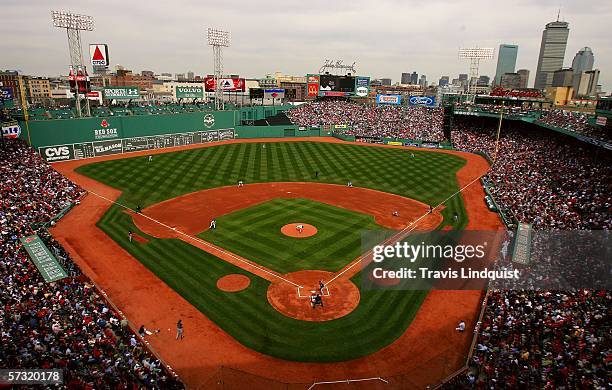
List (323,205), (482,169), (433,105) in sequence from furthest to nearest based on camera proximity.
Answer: (433,105)
(482,169)
(323,205)

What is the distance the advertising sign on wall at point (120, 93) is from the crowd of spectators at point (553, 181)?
51.1m

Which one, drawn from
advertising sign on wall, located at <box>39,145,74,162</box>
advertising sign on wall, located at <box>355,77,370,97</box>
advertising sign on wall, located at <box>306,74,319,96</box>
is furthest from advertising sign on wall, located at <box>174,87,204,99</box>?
advertising sign on wall, located at <box>355,77,370,97</box>

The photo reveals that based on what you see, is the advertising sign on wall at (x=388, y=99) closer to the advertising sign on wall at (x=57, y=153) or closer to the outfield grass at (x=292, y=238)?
the outfield grass at (x=292, y=238)

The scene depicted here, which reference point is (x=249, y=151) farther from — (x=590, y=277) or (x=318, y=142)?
(x=590, y=277)

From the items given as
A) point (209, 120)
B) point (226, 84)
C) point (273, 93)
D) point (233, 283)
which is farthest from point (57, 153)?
point (273, 93)

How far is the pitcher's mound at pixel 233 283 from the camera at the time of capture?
2202cm

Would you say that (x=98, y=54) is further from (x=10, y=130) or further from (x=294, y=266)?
(x=294, y=266)

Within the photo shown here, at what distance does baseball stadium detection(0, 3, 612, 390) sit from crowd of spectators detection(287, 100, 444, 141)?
1826cm

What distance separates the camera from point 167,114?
196ft

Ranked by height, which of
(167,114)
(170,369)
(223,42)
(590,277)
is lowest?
(170,369)

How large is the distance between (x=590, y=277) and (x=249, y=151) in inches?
1828

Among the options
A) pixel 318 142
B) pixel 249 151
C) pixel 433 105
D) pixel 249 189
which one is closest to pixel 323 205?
pixel 249 189

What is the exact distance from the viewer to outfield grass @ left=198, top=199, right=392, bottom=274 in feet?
82.5

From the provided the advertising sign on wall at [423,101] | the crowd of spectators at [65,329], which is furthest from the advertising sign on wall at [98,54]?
the advertising sign on wall at [423,101]
